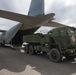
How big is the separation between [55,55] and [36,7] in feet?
25.6

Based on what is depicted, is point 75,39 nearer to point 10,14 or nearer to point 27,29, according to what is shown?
point 10,14

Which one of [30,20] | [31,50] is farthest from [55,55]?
[30,20]

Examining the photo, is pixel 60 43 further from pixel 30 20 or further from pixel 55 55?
pixel 30 20

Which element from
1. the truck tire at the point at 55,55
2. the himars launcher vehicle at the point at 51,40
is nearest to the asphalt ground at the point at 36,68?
the truck tire at the point at 55,55

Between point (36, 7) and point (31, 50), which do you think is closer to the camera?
point (31, 50)

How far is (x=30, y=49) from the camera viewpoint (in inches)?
472

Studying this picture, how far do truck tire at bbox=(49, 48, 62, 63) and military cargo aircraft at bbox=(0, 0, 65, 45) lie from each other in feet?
9.45

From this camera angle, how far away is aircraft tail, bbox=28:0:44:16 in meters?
14.0

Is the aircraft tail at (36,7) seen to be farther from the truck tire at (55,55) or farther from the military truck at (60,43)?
the truck tire at (55,55)

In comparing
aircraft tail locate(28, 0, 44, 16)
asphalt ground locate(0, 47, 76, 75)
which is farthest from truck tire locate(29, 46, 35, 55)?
aircraft tail locate(28, 0, 44, 16)

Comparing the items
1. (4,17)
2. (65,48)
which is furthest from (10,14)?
A: (65,48)

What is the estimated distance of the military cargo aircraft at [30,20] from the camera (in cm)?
1021

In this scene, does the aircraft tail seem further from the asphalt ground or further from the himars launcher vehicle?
the asphalt ground

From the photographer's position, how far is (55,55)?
862cm
